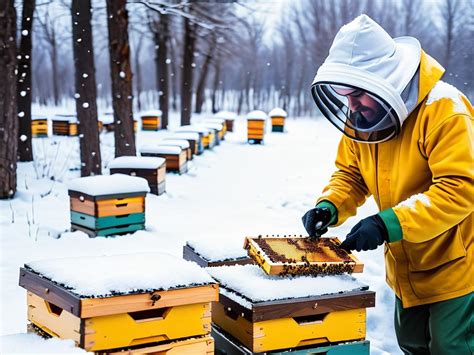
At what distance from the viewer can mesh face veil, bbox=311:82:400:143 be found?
7.14ft

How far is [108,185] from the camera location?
596 centimetres

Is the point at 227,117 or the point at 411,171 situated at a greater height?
the point at 227,117

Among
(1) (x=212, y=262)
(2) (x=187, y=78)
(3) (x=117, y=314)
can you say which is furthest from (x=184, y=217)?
(2) (x=187, y=78)

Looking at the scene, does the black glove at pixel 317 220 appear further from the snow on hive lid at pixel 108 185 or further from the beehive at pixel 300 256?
the snow on hive lid at pixel 108 185

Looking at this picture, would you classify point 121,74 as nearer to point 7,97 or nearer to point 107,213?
point 7,97

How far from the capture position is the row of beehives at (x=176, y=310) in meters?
1.92

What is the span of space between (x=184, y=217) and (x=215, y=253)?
3993mm

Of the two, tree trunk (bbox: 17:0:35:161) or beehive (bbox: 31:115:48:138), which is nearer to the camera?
tree trunk (bbox: 17:0:35:161)

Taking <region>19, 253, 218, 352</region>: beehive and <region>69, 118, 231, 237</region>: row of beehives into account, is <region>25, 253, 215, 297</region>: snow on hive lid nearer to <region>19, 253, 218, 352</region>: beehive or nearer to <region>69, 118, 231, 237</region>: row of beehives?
<region>19, 253, 218, 352</region>: beehive

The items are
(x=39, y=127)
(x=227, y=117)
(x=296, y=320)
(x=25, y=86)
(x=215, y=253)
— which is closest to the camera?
(x=296, y=320)

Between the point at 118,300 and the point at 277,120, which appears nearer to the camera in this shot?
the point at 118,300

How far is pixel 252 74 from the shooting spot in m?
40.3

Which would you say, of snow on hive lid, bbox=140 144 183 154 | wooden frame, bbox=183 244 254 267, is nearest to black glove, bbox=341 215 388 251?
wooden frame, bbox=183 244 254 267

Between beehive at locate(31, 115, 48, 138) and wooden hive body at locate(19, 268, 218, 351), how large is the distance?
15.4m
